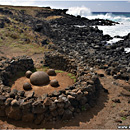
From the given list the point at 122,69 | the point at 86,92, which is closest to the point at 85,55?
the point at 122,69

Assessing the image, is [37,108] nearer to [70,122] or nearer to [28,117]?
[28,117]

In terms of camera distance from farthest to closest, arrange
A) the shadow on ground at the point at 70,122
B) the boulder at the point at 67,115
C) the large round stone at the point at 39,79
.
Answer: the large round stone at the point at 39,79, the boulder at the point at 67,115, the shadow on ground at the point at 70,122

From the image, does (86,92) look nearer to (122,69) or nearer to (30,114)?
(30,114)

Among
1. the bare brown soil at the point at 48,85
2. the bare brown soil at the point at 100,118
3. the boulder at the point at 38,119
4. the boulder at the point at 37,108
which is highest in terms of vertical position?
the boulder at the point at 37,108

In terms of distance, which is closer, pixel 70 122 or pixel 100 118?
pixel 70 122

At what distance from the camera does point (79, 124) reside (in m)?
8.20

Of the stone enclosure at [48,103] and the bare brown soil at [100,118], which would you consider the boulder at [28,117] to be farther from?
the bare brown soil at [100,118]

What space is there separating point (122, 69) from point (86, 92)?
336 inches

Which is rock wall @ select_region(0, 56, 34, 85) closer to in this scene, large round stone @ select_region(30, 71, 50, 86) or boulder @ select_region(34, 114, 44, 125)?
large round stone @ select_region(30, 71, 50, 86)

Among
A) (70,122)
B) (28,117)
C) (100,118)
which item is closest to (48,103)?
(28,117)

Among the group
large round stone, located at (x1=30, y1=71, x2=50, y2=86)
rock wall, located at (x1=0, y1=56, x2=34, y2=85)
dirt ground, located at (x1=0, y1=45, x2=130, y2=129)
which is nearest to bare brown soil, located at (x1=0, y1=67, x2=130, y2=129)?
dirt ground, located at (x1=0, y1=45, x2=130, y2=129)

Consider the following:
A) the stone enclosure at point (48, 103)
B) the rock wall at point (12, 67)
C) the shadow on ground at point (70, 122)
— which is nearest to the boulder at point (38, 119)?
the stone enclosure at point (48, 103)

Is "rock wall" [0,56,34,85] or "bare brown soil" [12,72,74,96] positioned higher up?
"rock wall" [0,56,34,85]

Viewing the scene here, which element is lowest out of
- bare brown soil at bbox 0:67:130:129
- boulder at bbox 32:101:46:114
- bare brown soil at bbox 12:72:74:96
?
bare brown soil at bbox 0:67:130:129
